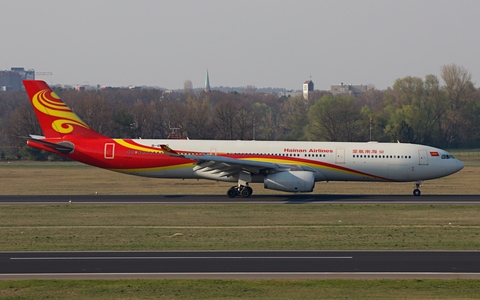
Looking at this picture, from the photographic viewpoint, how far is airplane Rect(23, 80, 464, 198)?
134 feet

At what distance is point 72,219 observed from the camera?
31.3m

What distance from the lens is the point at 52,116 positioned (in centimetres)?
4194

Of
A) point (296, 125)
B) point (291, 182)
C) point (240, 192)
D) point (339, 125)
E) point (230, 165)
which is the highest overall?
point (296, 125)

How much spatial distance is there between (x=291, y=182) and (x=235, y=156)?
14.4 feet

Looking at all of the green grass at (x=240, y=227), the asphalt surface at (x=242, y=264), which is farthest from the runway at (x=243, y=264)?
the green grass at (x=240, y=227)

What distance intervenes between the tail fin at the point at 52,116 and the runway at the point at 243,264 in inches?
801

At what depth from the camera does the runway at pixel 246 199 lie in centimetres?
3803

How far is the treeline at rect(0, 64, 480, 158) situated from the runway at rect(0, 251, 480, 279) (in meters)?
69.1

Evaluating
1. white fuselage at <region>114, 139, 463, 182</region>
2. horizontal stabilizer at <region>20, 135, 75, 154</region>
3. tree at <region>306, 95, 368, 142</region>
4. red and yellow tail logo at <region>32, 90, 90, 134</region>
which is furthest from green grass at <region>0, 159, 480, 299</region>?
tree at <region>306, 95, 368, 142</region>

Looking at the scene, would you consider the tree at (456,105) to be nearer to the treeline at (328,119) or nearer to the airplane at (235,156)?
the treeline at (328,119)

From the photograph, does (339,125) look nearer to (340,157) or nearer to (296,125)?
(296,125)

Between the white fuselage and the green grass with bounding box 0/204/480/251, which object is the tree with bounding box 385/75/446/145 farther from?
the green grass with bounding box 0/204/480/251

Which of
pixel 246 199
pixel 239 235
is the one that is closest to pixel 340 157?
pixel 246 199

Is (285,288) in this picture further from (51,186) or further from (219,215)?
(51,186)
